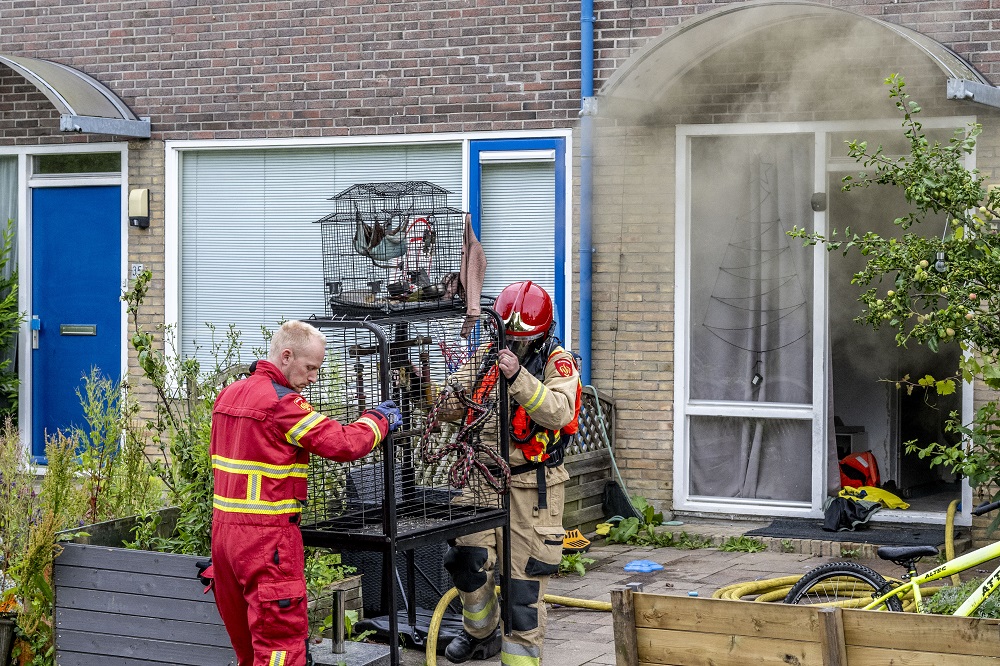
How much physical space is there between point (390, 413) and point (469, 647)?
1.72 m

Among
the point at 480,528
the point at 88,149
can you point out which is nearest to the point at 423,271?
the point at 480,528

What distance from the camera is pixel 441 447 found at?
5.73 m

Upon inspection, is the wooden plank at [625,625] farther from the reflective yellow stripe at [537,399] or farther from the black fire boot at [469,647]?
the black fire boot at [469,647]

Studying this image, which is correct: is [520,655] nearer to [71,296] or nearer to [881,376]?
[881,376]

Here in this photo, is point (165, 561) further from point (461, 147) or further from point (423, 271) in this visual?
point (461, 147)

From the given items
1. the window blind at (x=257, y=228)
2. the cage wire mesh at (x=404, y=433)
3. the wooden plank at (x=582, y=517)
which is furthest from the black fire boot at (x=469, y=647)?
the window blind at (x=257, y=228)

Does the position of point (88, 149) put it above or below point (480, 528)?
above

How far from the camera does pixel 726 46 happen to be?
8914 mm

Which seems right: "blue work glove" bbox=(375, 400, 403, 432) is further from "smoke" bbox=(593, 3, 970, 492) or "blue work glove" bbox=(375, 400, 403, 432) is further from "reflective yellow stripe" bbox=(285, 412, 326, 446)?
"smoke" bbox=(593, 3, 970, 492)

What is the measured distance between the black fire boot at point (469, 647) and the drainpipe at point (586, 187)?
3.38 metres

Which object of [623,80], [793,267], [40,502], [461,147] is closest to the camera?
[40,502]

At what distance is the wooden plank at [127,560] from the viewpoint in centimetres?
541

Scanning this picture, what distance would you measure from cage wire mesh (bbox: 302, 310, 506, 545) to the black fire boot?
780 millimetres

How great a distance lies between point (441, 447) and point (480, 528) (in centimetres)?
40
